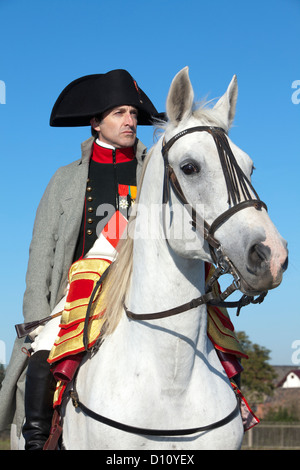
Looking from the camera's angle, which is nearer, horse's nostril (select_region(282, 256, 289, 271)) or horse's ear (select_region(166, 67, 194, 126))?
horse's nostril (select_region(282, 256, 289, 271))

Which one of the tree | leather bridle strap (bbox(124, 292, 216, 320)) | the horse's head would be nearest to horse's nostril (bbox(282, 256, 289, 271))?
the horse's head

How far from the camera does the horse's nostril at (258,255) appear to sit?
11.2ft

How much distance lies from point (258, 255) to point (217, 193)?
1.90 feet

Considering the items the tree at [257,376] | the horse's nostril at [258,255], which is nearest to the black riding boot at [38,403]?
the horse's nostril at [258,255]

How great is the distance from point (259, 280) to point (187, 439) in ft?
4.80

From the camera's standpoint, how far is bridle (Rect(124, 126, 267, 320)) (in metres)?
3.70

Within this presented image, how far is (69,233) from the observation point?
5914 millimetres

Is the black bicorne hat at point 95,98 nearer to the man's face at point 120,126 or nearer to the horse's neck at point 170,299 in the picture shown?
the man's face at point 120,126

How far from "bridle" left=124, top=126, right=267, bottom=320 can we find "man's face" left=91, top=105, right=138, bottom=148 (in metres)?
1.95

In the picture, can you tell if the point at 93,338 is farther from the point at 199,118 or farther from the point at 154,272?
the point at 199,118

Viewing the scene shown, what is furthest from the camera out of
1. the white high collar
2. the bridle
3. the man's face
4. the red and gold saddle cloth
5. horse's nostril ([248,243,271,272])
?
the white high collar

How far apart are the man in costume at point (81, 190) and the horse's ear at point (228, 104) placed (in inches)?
62.9

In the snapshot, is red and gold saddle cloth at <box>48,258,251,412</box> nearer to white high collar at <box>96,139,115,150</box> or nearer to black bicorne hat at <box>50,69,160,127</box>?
white high collar at <box>96,139,115,150</box>

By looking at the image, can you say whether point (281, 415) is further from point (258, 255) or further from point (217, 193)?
point (258, 255)
